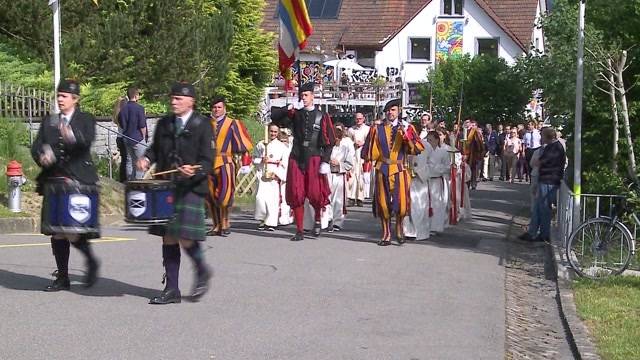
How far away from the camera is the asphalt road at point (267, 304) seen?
337 inches

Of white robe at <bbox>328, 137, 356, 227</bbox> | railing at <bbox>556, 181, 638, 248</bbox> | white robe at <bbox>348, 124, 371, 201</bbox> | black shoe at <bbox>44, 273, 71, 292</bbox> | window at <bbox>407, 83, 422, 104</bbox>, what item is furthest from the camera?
window at <bbox>407, 83, 422, 104</bbox>

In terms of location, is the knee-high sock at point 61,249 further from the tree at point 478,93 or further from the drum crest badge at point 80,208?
the tree at point 478,93

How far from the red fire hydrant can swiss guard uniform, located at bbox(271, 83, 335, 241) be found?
→ 3.60 m

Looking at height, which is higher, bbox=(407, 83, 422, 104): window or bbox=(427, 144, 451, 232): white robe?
bbox=(407, 83, 422, 104): window

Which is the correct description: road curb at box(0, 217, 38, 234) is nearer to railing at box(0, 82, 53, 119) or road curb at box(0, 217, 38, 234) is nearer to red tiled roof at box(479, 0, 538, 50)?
railing at box(0, 82, 53, 119)

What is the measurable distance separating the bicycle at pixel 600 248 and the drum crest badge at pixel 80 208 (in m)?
5.44

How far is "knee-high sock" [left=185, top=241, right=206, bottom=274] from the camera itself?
10102 mm

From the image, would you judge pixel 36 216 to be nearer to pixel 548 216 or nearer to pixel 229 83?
pixel 548 216

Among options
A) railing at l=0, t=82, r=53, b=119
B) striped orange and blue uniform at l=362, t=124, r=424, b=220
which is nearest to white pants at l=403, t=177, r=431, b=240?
striped orange and blue uniform at l=362, t=124, r=424, b=220

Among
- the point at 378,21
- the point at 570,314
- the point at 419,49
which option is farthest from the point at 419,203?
the point at 378,21

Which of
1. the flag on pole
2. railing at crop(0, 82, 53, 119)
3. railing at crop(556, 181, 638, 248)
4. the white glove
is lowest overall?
railing at crop(556, 181, 638, 248)

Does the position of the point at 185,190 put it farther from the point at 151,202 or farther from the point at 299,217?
the point at 299,217

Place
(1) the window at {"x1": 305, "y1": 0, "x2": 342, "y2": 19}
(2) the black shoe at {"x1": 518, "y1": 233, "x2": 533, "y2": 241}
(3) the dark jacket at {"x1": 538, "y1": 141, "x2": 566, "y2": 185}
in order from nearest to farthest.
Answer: (3) the dark jacket at {"x1": 538, "y1": 141, "x2": 566, "y2": 185}
(2) the black shoe at {"x1": 518, "y1": 233, "x2": 533, "y2": 241}
(1) the window at {"x1": 305, "y1": 0, "x2": 342, "y2": 19}

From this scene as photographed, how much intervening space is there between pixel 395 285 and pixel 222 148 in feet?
15.5
